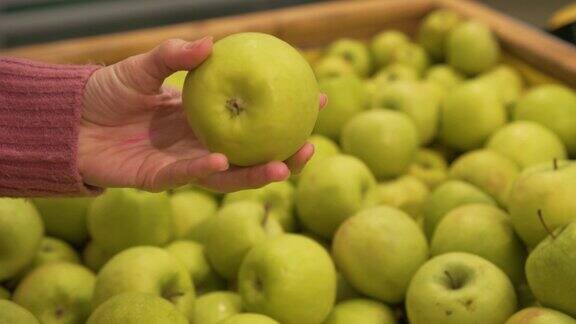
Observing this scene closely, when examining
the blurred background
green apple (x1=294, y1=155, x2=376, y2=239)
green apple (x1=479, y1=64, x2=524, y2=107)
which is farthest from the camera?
the blurred background

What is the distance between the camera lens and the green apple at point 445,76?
196 cm

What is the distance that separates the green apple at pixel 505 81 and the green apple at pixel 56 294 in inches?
43.9

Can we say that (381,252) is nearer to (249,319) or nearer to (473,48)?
(249,319)

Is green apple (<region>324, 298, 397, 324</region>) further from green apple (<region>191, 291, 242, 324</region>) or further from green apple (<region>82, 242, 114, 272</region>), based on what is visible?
green apple (<region>82, 242, 114, 272</region>)

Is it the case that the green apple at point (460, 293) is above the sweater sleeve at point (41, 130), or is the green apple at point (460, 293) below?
below

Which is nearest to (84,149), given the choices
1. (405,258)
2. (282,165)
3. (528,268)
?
(282,165)

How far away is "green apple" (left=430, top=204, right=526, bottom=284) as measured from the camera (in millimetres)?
1180

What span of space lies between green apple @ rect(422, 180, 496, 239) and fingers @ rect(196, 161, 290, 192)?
572mm

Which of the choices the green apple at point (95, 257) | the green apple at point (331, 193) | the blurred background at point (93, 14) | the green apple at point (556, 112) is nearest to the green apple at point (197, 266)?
the green apple at point (95, 257)

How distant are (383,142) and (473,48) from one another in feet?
1.96

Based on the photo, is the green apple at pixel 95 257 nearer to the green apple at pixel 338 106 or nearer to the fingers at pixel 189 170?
the fingers at pixel 189 170

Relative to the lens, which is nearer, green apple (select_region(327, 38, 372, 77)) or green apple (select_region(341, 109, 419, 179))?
green apple (select_region(341, 109, 419, 179))

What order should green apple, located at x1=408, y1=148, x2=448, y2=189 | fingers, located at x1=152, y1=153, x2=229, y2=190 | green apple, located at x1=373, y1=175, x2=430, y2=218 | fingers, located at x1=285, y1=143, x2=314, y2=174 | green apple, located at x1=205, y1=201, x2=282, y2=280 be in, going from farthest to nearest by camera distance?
green apple, located at x1=408, y1=148, x2=448, y2=189 < green apple, located at x1=373, y1=175, x2=430, y2=218 < green apple, located at x1=205, y1=201, x2=282, y2=280 < fingers, located at x1=285, y1=143, x2=314, y2=174 < fingers, located at x1=152, y1=153, x2=229, y2=190

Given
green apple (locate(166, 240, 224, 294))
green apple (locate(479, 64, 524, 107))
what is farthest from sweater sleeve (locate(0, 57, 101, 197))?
green apple (locate(479, 64, 524, 107))
